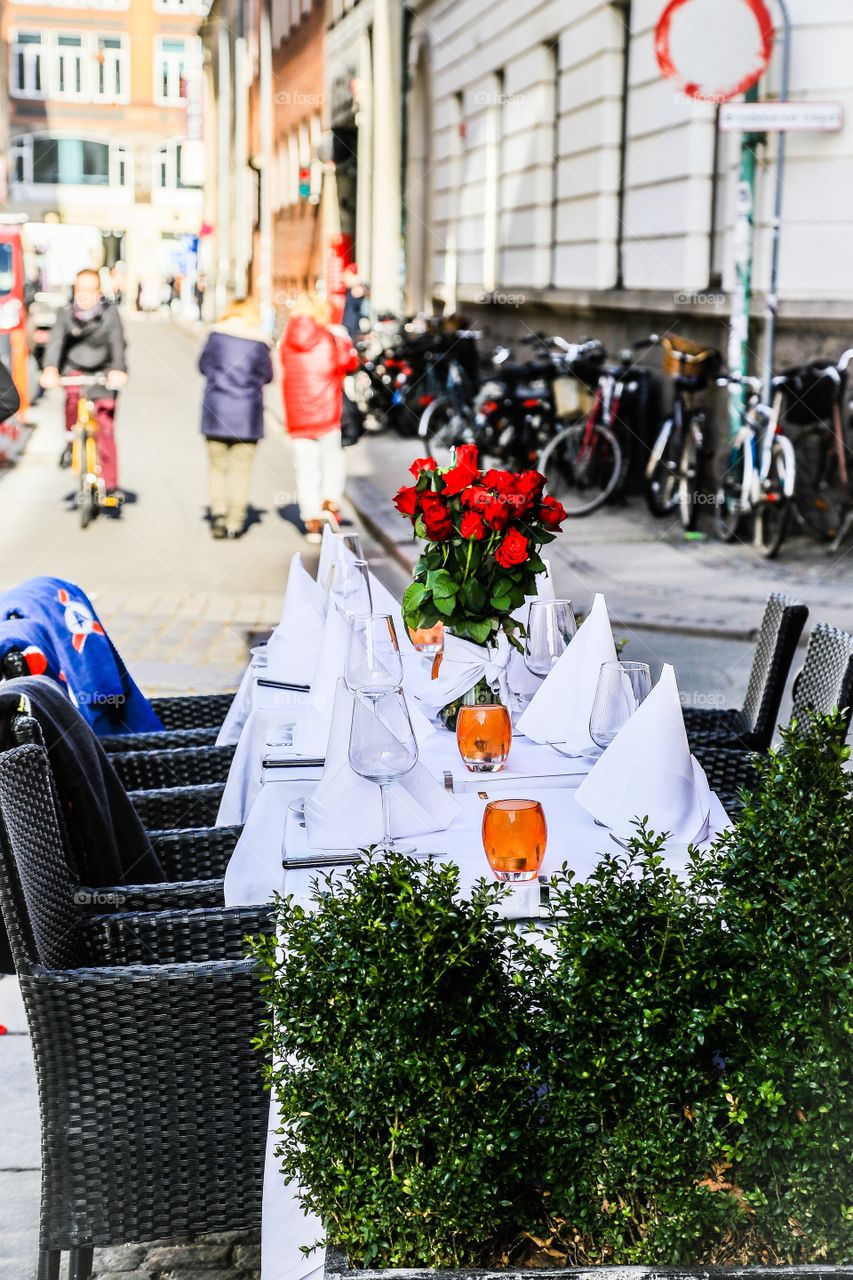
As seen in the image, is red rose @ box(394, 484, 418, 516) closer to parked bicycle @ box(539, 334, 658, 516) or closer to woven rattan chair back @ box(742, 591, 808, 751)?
woven rattan chair back @ box(742, 591, 808, 751)

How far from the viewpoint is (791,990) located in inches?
78.2

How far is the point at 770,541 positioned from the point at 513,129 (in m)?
10.0

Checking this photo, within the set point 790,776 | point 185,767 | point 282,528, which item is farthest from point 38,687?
point 282,528

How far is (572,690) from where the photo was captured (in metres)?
3.60

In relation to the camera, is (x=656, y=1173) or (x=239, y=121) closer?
(x=656, y=1173)

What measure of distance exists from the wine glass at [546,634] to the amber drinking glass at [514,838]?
1254 millimetres

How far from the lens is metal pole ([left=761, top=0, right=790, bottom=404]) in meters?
11.6

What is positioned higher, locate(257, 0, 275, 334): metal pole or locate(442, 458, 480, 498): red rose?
locate(257, 0, 275, 334): metal pole

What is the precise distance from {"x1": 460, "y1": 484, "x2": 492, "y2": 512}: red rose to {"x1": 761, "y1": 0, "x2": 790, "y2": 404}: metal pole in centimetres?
835

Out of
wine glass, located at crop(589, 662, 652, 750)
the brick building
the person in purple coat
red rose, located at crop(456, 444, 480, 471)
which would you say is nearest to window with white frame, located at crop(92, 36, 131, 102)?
the brick building

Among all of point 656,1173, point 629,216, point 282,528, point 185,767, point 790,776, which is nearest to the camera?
point 656,1173

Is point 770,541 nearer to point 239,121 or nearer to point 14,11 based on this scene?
point 239,121

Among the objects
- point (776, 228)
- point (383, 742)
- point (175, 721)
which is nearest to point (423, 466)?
point (383, 742)

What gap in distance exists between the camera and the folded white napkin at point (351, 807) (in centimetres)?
287
